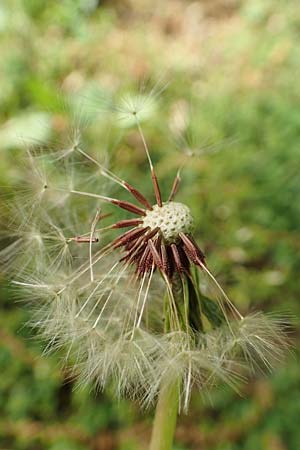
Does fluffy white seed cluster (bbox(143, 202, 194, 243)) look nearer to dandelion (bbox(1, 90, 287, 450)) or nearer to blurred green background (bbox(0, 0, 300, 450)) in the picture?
dandelion (bbox(1, 90, 287, 450))

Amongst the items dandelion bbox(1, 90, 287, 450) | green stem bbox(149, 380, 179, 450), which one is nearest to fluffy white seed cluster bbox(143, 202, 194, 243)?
dandelion bbox(1, 90, 287, 450)

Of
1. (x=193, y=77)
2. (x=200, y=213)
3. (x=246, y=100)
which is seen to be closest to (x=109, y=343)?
(x=200, y=213)

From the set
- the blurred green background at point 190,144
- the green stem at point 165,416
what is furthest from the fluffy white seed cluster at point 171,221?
the blurred green background at point 190,144

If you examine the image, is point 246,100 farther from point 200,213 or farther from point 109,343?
point 109,343

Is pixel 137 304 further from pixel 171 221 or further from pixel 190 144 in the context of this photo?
pixel 190 144

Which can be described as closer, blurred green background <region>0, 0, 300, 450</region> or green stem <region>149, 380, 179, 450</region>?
Answer: green stem <region>149, 380, 179, 450</region>

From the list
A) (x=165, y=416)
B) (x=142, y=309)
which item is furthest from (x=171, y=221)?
(x=165, y=416)

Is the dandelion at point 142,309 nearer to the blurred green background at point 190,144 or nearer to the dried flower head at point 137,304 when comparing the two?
the dried flower head at point 137,304
